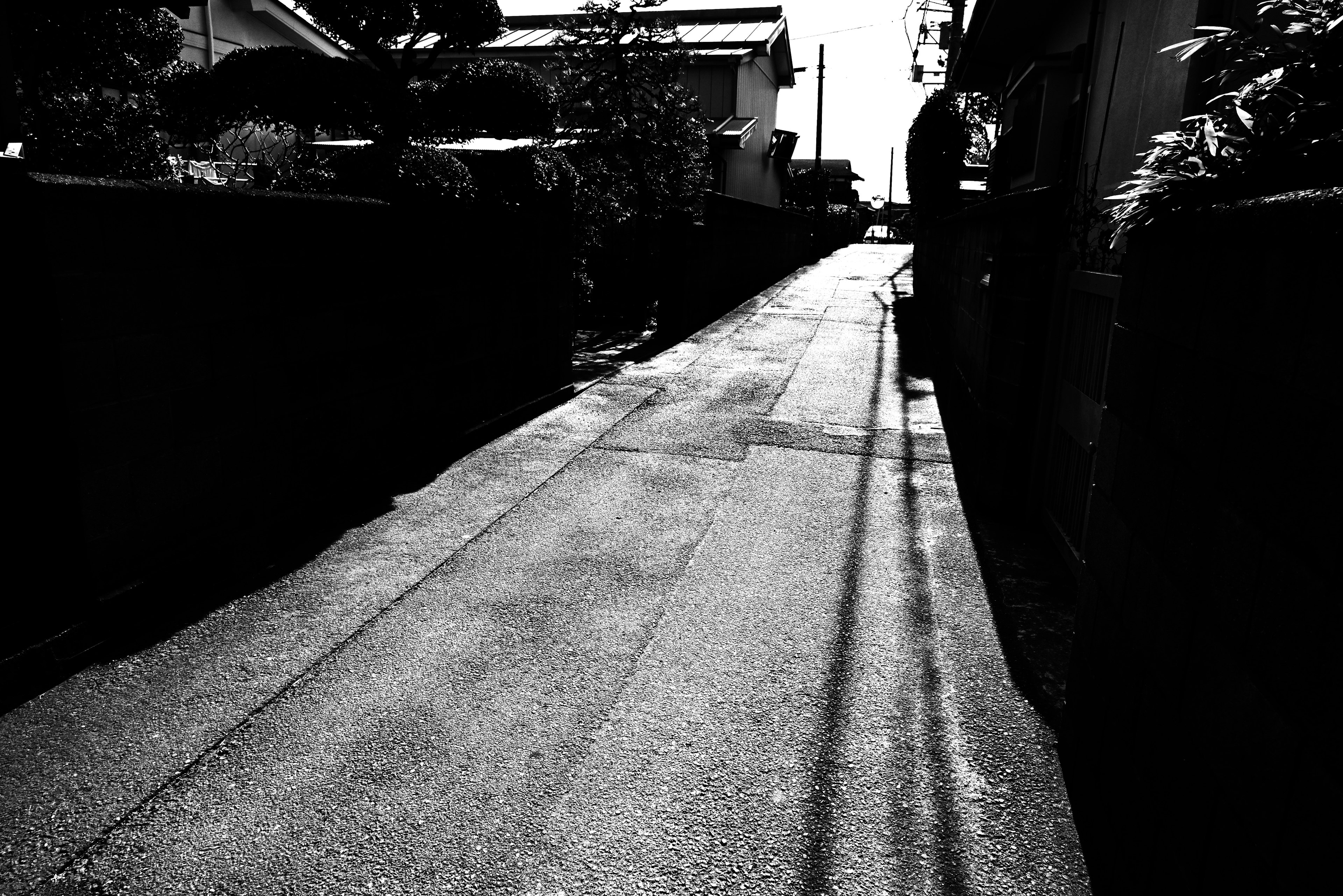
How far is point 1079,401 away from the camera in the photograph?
14.0ft

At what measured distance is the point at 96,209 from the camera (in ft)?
11.0

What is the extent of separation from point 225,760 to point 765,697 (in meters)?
1.90

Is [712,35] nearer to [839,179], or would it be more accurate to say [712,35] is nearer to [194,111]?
[194,111]

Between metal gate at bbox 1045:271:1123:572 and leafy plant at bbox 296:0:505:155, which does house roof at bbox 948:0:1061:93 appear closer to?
metal gate at bbox 1045:271:1123:572

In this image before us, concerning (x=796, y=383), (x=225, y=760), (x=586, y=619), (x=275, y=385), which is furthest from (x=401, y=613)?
(x=796, y=383)

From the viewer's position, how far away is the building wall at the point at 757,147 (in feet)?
75.4

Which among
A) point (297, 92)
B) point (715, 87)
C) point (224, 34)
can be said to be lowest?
point (297, 92)

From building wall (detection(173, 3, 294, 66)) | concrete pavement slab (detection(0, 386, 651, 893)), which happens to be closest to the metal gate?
concrete pavement slab (detection(0, 386, 651, 893))

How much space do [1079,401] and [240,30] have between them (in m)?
16.3

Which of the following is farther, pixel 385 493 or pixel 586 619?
pixel 385 493

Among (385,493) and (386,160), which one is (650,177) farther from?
(385,493)

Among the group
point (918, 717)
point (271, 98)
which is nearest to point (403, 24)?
point (271, 98)

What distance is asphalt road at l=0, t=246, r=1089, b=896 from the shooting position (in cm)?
245

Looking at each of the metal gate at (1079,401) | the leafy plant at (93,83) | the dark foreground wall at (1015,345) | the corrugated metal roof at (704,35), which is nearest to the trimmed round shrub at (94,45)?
the leafy plant at (93,83)
